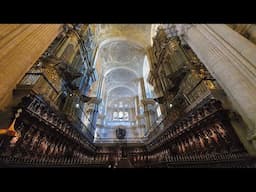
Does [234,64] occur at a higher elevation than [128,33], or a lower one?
lower

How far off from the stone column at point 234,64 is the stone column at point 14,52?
331 inches

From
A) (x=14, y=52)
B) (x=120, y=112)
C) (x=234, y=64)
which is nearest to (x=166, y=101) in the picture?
(x=234, y=64)

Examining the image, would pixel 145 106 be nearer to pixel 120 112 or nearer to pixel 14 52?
pixel 120 112

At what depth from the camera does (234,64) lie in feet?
14.9

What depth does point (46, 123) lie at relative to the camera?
520cm

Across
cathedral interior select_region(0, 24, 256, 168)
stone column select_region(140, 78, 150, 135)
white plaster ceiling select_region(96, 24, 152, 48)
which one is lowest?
cathedral interior select_region(0, 24, 256, 168)

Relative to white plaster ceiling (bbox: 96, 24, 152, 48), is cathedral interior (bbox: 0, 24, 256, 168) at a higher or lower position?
Answer: lower

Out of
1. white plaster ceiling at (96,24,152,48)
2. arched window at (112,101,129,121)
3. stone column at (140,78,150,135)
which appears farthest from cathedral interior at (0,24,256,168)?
arched window at (112,101,129,121)

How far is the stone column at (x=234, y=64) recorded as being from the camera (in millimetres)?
3906

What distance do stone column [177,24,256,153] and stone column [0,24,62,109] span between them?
8.41 meters

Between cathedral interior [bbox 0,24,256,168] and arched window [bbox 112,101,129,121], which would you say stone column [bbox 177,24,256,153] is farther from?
arched window [bbox 112,101,129,121]

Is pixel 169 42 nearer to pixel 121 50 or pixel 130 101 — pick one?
pixel 121 50

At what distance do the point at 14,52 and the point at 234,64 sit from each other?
8.68m

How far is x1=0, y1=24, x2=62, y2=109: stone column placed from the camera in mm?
4168
